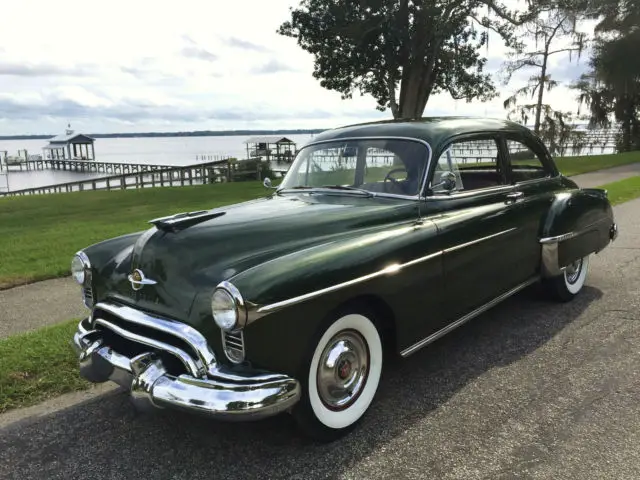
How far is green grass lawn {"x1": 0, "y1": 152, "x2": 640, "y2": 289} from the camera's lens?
22.9 ft

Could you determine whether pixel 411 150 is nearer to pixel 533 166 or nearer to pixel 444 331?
pixel 444 331

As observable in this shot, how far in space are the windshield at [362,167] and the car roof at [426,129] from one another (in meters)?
0.08

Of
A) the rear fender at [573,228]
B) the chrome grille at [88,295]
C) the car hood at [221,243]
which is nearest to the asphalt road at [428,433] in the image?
the chrome grille at [88,295]

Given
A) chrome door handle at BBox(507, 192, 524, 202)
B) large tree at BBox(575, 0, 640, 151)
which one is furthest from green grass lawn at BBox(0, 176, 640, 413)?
large tree at BBox(575, 0, 640, 151)

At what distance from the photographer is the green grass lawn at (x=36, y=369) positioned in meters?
3.54

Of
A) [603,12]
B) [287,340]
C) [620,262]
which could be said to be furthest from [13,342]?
[603,12]

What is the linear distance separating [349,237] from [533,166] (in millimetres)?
2618

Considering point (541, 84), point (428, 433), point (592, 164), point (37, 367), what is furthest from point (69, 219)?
point (541, 84)

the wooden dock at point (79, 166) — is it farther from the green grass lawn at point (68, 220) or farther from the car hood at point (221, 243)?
the car hood at point (221, 243)

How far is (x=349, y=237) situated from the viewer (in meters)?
3.24

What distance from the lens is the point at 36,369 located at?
382cm

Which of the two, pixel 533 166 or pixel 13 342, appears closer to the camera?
pixel 13 342

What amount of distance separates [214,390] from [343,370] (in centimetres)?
82

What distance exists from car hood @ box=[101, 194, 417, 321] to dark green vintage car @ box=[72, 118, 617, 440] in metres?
0.01
